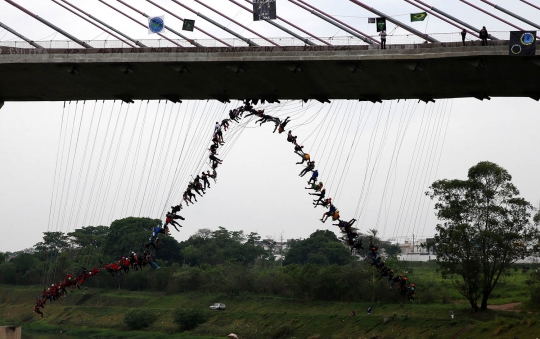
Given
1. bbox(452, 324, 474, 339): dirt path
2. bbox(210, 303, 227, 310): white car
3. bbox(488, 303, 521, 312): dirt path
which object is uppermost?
bbox(488, 303, 521, 312): dirt path

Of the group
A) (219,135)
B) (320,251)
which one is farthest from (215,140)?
(320,251)

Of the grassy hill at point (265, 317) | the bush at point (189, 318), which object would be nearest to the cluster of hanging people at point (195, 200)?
the grassy hill at point (265, 317)

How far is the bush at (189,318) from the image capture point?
5859 centimetres

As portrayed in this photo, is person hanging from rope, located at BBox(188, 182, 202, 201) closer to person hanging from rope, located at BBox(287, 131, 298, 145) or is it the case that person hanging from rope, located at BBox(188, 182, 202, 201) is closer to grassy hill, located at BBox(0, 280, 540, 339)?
person hanging from rope, located at BBox(287, 131, 298, 145)

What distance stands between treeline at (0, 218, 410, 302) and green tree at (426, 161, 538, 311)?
9.47 meters

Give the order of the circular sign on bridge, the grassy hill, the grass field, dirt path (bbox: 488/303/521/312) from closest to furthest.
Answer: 1. the circular sign on bridge
2. the grassy hill
3. the grass field
4. dirt path (bbox: 488/303/521/312)

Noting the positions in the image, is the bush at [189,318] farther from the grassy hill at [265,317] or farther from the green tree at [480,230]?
the green tree at [480,230]

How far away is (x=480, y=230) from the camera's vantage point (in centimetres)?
4575

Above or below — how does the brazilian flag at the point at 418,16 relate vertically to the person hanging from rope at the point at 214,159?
above

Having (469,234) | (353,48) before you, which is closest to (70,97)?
(353,48)

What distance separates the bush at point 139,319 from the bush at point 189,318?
9.88ft

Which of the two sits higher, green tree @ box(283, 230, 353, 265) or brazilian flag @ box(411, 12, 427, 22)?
brazilian flag @ box(411, 12, 427, 22)

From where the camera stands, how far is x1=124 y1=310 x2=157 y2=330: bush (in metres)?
60.9

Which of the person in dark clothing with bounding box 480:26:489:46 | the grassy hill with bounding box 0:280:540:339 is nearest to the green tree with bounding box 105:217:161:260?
the grassy hill with bounding box 0:280:540:339
